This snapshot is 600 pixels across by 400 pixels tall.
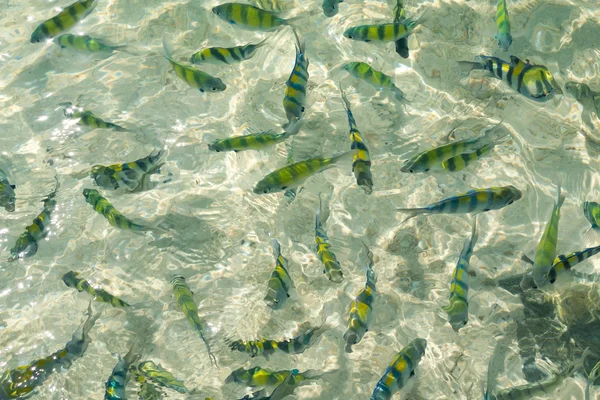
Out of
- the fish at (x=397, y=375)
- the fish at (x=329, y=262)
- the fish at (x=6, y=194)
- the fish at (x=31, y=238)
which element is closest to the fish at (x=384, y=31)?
the fish at (x=329, y=262)

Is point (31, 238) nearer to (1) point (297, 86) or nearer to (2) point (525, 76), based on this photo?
(1) point (297, 86)

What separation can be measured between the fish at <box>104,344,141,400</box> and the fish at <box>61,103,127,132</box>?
2.51 m

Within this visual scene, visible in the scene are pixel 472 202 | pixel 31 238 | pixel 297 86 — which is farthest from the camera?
pixel 31 238

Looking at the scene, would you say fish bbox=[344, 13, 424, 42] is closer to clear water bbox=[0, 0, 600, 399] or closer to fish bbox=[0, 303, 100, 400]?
clear water bbox=[0, 0, 600, 399]

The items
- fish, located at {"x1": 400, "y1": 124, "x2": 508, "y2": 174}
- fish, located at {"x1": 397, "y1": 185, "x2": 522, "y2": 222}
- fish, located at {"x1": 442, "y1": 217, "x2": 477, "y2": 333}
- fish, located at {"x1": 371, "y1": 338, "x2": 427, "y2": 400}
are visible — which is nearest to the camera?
fish, located at {"x1": 371, "y1": 338, "x2": 427, "y2": 400}

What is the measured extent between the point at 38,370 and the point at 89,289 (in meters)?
0.86

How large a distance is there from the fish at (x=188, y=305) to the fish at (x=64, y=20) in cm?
298

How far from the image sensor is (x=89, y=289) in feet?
16.3

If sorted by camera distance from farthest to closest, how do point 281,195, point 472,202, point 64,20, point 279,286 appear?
point 64,20
point 281,195
point 279,286
point 472,202

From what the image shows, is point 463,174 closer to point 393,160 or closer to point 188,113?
point 393,160

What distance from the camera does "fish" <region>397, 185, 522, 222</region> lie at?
13.2ft

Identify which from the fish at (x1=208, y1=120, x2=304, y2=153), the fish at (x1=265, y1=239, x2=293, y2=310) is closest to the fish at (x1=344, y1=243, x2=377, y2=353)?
the fish at (x1=265, y1=239, x2=293, y2=310)

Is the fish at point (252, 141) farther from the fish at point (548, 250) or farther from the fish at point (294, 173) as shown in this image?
the fish at point (548, 250)

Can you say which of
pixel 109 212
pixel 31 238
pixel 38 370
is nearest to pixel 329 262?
pixel 109 212
